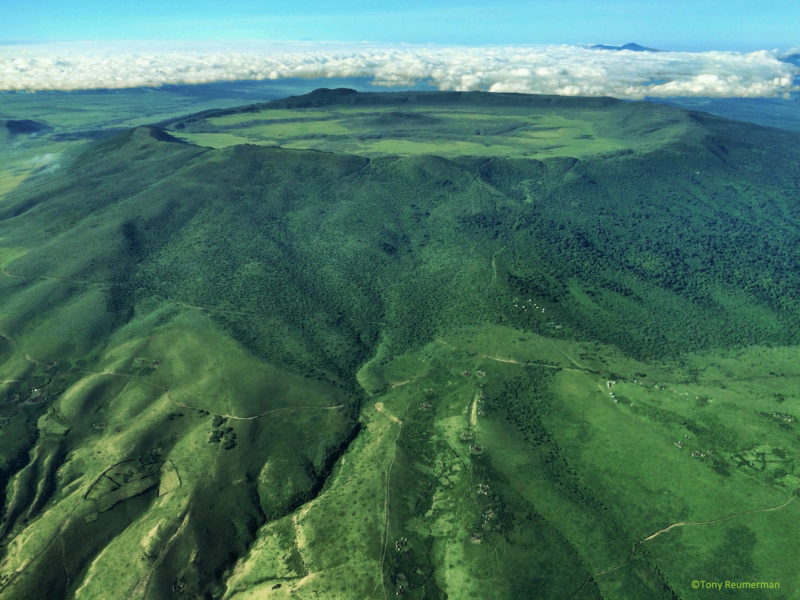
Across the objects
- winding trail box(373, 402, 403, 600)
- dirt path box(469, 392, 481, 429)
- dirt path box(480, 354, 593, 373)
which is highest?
dirt path box(480, 354, 593, 373)

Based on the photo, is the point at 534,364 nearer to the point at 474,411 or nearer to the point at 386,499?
the point at 474,411

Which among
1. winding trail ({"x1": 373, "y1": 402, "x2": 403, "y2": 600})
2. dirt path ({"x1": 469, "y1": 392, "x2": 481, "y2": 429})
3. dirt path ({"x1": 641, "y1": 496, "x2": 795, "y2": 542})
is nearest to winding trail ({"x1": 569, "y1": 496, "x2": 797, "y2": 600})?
dirt path ({"x1": 641, "y1": 496, "x2": 795, "y2": 542})

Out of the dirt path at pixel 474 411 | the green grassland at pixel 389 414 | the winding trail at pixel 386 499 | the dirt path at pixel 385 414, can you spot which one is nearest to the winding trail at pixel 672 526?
the green grassland at pixel 389 414

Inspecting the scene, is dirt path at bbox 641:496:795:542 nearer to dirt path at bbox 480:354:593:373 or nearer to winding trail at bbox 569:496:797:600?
winding trail at bbox 569:496:797:600

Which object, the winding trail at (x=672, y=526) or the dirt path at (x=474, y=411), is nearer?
the winding trail at (x=672, y=526)

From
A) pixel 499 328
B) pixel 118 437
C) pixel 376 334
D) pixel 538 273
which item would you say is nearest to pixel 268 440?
Result: pixel 118 437

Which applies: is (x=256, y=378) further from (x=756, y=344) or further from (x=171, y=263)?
(x=756, y=344)

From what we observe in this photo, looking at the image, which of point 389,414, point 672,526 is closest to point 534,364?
point 389,414

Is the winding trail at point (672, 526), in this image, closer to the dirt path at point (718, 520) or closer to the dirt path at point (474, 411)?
the dirt path at point (718, 520)
